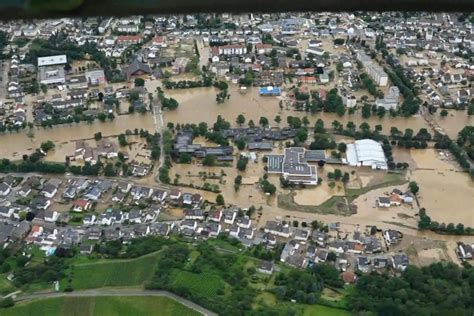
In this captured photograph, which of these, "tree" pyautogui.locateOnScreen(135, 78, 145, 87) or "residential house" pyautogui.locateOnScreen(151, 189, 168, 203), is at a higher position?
"tree" pyautogui.locateOnScreen(135, 78, 145, 87)

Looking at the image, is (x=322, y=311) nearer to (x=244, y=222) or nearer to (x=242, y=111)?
(x=244, y=222)

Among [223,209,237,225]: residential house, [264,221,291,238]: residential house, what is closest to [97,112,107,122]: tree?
[223,209,237,225]: residential house

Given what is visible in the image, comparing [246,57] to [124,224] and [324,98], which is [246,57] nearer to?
[324,98]

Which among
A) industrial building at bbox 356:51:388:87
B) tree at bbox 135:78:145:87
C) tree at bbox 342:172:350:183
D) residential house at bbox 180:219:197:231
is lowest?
residential house at bbox 180:219:197:231

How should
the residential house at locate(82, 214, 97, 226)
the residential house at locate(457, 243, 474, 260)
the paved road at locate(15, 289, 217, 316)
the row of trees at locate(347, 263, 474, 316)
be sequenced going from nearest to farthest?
the row of trees at locate(347, 263, 474, 316)
the paved road at locate(15, 289, 217, 316)
the residential house at locate(457, 243, 474, 260)
the residential house at locate(82, 214, 97, 226)

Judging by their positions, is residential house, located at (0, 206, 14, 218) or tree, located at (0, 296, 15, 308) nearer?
tree, located at (0, 296, 15, 308)

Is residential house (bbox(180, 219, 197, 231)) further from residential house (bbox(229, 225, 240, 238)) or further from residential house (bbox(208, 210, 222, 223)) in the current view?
residential house (bbox(229, 225, 240, 238))

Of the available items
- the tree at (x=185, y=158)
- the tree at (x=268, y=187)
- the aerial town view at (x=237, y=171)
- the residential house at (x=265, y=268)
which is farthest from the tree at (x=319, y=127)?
the residential house at (x=265, y=268)

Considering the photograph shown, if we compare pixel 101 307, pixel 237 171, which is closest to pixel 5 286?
pixel 101 307
